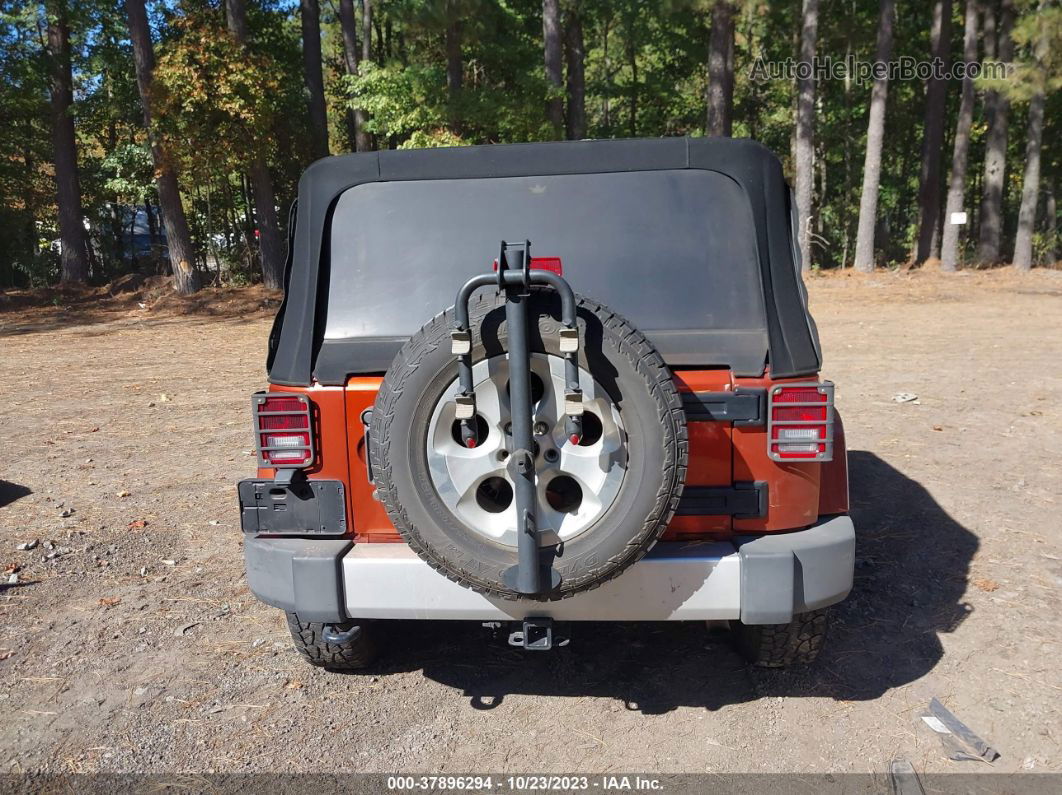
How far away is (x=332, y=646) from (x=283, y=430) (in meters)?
0.95

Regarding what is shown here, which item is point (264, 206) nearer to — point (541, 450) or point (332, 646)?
point (332, 646)

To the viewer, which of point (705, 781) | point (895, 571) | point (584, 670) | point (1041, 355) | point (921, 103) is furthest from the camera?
point (921, 103)

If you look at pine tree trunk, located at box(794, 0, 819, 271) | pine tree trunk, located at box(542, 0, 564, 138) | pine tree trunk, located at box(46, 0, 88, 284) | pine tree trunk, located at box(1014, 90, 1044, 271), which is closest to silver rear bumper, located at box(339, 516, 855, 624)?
pine tree trunk, located at box(542, 0, 564, 138)

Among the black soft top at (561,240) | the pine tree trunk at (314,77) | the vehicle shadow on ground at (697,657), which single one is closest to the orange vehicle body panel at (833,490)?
the black soft top at (561,240)

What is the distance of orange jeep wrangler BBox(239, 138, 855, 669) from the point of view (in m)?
2.68

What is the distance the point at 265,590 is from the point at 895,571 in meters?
3.22

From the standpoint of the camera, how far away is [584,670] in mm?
3627

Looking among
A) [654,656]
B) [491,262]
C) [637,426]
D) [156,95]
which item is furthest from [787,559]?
[156,95]

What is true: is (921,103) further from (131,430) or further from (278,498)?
(278,498)

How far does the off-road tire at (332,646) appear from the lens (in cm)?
342

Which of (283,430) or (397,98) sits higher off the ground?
(397,98)

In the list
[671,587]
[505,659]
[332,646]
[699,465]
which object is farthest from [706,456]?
[332,646]

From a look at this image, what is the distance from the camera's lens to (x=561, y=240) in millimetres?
3268

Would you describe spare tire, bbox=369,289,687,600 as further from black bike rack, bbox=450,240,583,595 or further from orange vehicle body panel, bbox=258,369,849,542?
orange vehicle body panel, bbox=258,369,849,542
